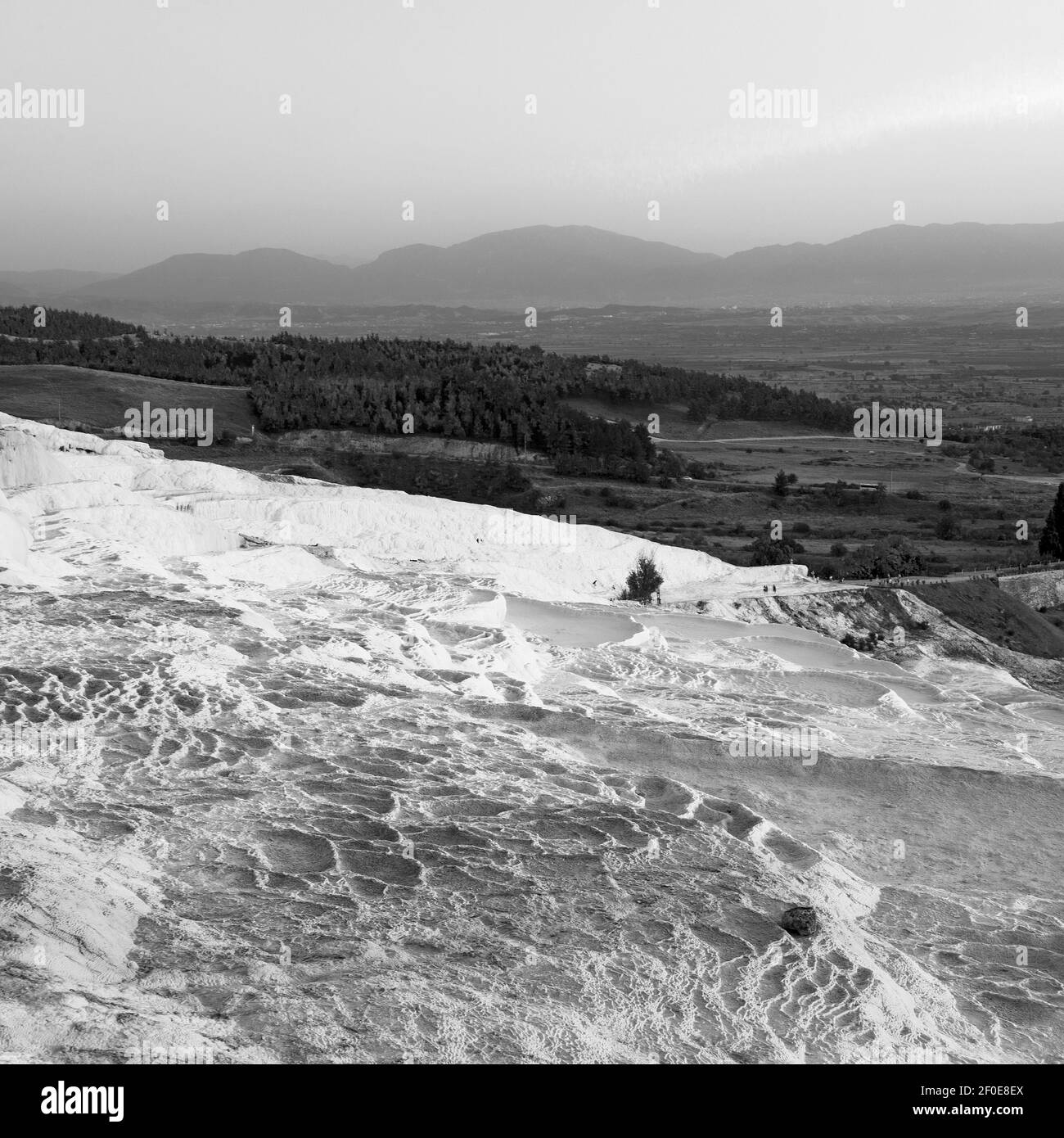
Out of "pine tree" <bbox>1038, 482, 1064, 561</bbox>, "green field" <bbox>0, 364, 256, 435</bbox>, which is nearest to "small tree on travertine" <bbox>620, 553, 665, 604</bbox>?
"pine tree" <bbox>1038, 482, 1064, 561</bbox>

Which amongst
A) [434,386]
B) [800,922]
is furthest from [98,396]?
[800,922]

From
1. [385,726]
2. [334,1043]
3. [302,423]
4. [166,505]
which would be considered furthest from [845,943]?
[302,423]

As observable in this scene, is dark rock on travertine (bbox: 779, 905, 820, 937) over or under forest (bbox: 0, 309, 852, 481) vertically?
under

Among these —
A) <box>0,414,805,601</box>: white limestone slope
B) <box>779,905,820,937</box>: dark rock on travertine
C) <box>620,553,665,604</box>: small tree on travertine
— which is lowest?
<box>779,905,820,937</box>: dark rock on travertine

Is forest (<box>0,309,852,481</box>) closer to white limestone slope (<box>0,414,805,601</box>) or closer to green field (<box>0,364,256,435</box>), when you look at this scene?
green field (<box>0,364,256,435</box>)

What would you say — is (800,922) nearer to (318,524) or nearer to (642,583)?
(318,524)
